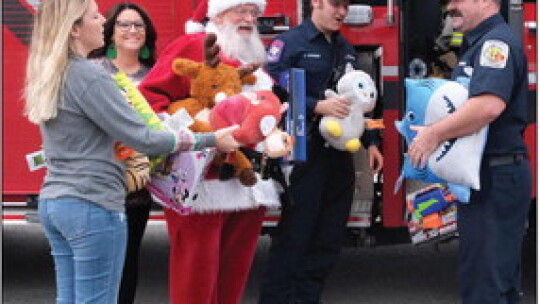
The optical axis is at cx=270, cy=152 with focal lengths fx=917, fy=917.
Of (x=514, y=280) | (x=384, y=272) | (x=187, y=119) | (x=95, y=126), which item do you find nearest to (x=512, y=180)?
(x=514, y=280)

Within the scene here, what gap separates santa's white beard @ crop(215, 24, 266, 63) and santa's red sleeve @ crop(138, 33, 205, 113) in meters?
0.10

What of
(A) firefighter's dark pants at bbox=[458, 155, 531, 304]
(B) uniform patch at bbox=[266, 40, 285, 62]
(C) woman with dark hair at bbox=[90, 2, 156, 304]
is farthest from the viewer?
(B) uniform patch at bbox=[266, 40, 285, 62]

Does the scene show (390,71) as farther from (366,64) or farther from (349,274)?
(349,274)

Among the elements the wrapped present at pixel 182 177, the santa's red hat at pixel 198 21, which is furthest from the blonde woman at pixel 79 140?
the santa's red hat at pixel 198 21

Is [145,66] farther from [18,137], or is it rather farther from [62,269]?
[62,269]

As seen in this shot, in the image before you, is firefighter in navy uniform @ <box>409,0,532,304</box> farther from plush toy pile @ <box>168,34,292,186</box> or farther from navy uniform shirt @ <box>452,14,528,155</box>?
plush toy pile @ <box>168,34,292,186</box>

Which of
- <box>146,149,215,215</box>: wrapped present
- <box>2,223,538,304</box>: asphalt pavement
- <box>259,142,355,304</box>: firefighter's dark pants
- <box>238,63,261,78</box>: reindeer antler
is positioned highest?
<box>238,63,261,78</box>: reindeer antler

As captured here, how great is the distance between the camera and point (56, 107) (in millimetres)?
2838

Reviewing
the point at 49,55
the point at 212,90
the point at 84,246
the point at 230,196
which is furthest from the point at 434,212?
the point at 49,55

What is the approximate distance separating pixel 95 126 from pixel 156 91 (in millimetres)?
845

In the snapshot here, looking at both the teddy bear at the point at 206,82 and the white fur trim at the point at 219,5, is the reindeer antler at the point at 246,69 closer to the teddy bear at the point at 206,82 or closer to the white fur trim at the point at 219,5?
the teddy bear at the point at 206,82

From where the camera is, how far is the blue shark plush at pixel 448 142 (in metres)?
3.37

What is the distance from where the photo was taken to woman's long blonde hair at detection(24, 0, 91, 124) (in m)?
2.83

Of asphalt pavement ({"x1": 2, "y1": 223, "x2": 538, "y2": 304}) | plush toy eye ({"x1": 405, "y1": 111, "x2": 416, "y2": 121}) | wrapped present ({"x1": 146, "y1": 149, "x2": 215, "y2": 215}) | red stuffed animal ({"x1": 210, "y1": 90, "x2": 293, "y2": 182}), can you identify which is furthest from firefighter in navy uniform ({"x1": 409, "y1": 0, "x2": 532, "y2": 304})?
asphalt pavement ({"x1": 2, "y1": 223, "x2": 538, "y2": 304})
